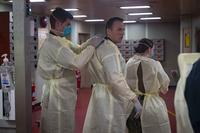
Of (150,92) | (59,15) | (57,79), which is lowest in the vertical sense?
(150,92)

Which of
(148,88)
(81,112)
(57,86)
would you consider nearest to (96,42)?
(57,86)

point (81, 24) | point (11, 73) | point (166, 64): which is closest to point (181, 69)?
point (11, 73)

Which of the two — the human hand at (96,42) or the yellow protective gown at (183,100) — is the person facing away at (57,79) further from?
the yellow protective gown at (183,100)

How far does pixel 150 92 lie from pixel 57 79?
53.0 inches

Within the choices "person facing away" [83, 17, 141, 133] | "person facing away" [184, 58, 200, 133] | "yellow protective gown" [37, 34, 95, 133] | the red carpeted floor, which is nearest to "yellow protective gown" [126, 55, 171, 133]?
"person facing away" [83, 17, 141, 133]

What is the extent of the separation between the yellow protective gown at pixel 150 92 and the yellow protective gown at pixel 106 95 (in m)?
0.80

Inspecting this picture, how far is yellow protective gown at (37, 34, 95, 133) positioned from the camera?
10.8 ft

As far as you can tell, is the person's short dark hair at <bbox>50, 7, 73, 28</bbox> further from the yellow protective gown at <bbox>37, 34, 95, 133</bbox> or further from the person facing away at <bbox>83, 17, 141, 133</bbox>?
the person facing away at <bbox>83, 17, 141, 133</bbox>

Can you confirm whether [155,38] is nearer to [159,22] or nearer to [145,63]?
[159,22]

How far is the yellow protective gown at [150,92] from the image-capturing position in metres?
4.19

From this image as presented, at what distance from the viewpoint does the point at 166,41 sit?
45.8ft

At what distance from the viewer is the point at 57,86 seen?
3.37 m

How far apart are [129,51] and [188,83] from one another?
39.8ft

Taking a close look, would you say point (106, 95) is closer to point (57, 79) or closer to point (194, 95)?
point (57, 79)
